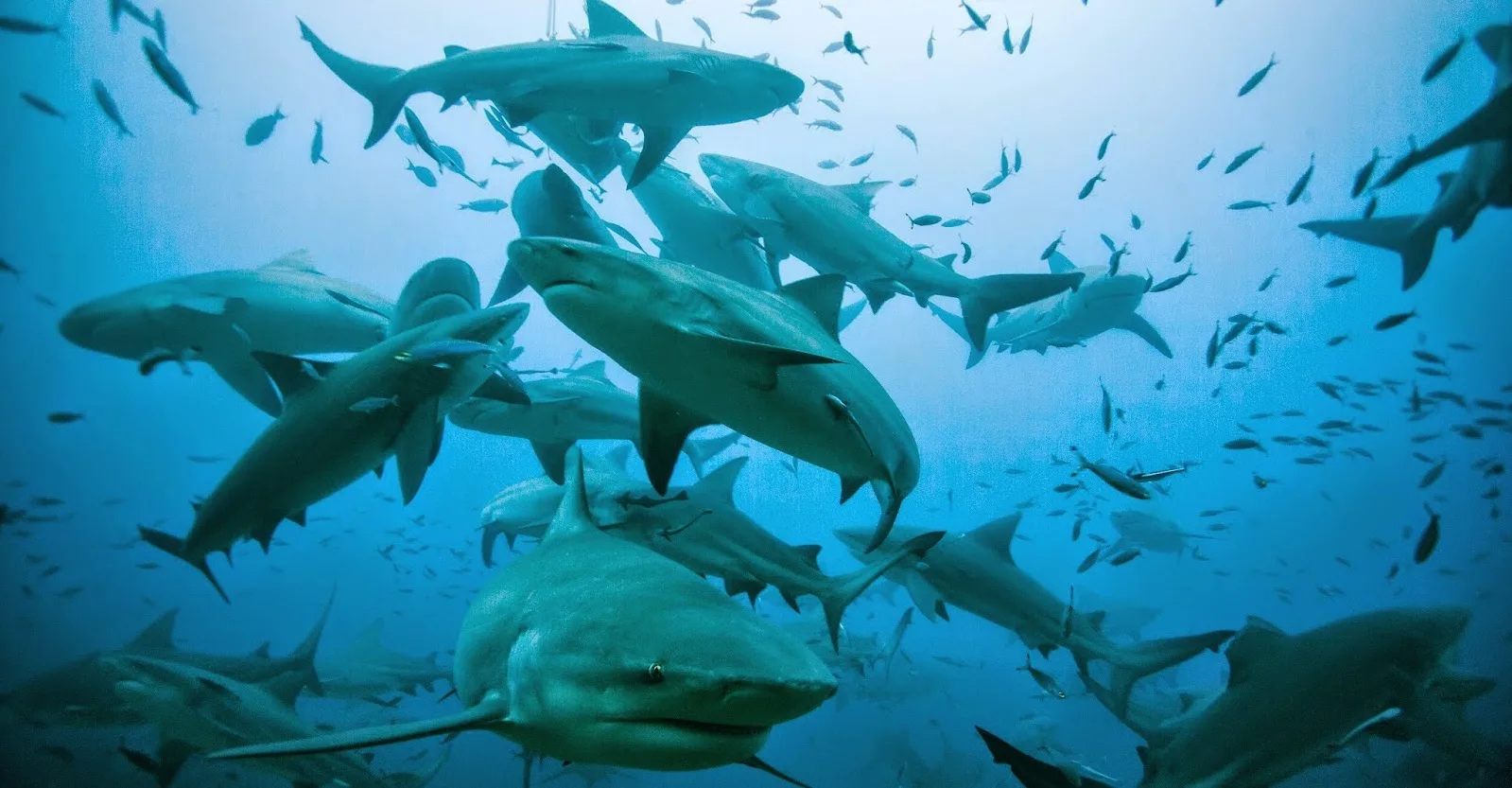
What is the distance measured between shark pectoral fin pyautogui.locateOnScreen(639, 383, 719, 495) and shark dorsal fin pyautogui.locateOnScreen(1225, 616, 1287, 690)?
284cm

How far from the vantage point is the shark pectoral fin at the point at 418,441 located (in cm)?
312

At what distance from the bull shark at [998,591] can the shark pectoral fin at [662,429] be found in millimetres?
2591

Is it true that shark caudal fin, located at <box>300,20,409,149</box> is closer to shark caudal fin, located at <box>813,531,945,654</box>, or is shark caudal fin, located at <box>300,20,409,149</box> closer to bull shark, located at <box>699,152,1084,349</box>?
bull shark, located at <box>699,152,1084,349</box>

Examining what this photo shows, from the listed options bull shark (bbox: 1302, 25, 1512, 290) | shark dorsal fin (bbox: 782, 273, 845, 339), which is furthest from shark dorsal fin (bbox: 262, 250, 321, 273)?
bull shark (bbox: 1302, 25, 1512, 290)

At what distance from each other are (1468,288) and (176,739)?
2775 centimetres

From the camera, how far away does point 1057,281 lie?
3.91 m

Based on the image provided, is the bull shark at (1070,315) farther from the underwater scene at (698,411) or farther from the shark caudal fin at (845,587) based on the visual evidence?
the shark caudal fin at (845,587)

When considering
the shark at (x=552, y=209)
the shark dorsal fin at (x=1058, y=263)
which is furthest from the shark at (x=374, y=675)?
the shark dorsal fin at (x=1058, y=263)

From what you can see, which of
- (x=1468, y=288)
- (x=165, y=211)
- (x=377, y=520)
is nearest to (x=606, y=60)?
(x=1468, y=288)

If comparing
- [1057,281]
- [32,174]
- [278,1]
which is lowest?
[1057,281]

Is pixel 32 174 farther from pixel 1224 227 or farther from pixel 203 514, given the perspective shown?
pixel 1224 227

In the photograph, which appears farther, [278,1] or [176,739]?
[278,1]

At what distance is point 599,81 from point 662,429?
246 centimetres

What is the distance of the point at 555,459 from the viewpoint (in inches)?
202
